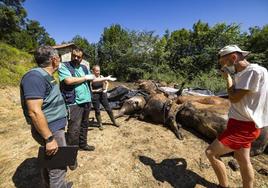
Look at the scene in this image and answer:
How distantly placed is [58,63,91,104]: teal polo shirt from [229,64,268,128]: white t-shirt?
1.92 m

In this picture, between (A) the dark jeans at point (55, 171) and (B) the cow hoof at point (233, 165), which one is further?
(B) the cow hoof at point (233, 165)

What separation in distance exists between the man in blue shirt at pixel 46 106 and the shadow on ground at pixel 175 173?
1.33 m

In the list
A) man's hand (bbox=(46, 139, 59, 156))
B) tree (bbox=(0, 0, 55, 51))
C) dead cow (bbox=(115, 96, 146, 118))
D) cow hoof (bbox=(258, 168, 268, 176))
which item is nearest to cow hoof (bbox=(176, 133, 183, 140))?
cow hoof (bbox=(258, 168, 268, 176))

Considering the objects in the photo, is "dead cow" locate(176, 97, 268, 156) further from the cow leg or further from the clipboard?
the clipboard

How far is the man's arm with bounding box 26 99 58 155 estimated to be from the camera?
1.78 m

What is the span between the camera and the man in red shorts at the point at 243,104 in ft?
6.61

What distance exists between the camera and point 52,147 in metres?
1.91

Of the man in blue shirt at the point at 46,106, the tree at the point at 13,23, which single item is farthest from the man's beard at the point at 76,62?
the tree at the point at 13,23

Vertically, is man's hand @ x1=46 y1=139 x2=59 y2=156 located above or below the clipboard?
above

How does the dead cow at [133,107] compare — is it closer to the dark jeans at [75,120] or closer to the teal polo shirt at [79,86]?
the dark jeans at [75,120]

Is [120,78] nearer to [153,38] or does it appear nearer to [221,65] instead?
[153,38]

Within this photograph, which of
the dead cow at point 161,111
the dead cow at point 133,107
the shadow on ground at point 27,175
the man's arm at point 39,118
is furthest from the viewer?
the dead cow at point 133,107

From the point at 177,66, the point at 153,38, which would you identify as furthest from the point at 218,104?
the point at 153,38

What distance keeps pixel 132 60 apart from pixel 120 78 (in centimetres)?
180
